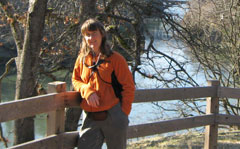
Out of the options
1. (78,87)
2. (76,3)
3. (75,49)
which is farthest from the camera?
(76,3)

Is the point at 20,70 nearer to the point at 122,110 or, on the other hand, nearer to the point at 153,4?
the point at 153,4

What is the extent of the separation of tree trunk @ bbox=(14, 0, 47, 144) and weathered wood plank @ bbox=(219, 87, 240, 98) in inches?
122

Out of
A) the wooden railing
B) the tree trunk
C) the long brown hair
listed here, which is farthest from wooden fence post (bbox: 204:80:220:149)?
the tree trunk

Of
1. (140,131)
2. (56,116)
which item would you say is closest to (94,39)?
(56,116)

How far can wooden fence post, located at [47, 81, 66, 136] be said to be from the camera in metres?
3.19

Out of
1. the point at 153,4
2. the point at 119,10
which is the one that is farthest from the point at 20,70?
the point at 153,4

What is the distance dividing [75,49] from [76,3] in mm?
1524

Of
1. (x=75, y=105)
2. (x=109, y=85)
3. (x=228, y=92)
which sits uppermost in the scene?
(x=109, y=85)

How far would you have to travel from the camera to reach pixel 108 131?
9.59ft

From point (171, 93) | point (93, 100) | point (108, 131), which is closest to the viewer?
point (93, 100)

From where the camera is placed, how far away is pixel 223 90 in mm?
4363

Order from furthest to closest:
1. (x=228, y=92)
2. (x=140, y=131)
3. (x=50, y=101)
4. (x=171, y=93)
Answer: (x=228, y=92)
(x=171, y=93)
(x=140, y=131)
(x=50, y=101)

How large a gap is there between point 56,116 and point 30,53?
10.4ft

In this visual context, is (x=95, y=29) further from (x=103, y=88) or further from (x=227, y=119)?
(x=227, y=119)
